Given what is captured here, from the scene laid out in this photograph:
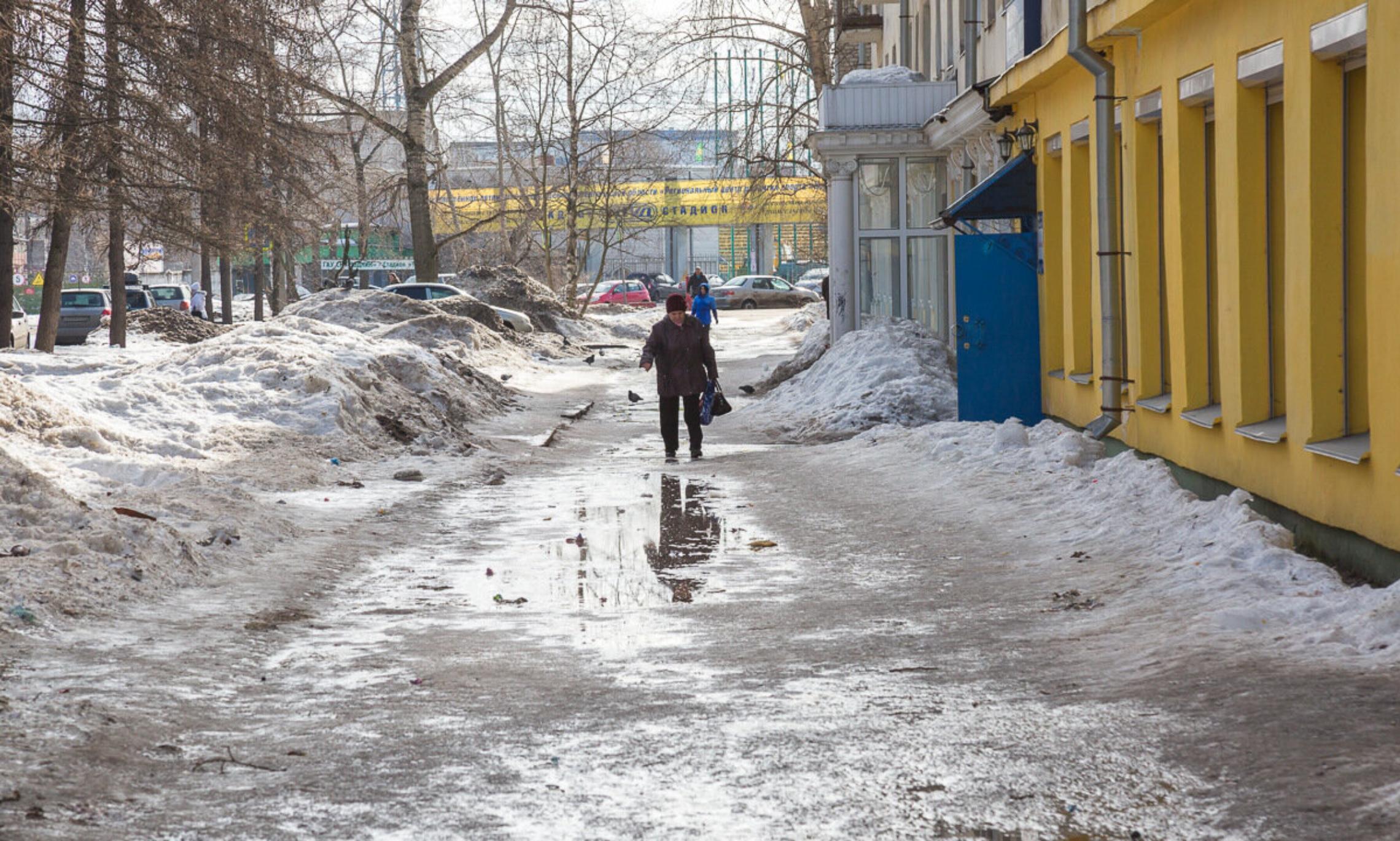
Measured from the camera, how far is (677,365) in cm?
1580

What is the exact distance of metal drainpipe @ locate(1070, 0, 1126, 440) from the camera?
12.3 m

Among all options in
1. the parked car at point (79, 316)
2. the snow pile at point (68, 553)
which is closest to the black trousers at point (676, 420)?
the snow pile at point (68, 553)

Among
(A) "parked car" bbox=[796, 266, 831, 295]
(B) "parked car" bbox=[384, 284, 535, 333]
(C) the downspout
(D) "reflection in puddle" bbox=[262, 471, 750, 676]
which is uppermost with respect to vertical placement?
(C) the downspout

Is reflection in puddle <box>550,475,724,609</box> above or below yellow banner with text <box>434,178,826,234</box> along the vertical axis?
below

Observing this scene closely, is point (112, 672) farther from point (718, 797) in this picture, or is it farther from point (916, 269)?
point (916, 269)

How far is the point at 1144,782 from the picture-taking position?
4852 mm

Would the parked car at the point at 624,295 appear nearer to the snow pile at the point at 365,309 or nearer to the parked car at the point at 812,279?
the parked car at the point at 812,279

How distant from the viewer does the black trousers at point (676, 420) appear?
1556 centimetres

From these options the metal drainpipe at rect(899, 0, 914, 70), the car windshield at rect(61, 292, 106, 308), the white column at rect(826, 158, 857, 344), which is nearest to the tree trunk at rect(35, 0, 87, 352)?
the white column at rect(826, 158, 857, 344)

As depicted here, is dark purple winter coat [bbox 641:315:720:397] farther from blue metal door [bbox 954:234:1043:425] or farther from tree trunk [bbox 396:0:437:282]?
tree trunk [bbox 396:0:437:282]

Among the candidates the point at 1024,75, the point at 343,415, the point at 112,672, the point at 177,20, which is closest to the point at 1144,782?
the point at 112,672

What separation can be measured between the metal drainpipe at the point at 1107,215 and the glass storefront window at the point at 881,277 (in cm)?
1016

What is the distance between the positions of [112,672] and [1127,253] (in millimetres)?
8531

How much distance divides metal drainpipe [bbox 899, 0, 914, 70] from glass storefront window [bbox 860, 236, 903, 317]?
6832mm
